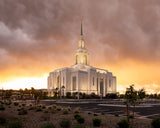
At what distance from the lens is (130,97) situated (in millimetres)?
10148

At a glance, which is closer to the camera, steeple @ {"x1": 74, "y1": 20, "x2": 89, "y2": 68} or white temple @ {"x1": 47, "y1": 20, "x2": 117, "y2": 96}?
white temple @ {"x1": 47, "y1": 20, "x2": 117, "y2": 96}

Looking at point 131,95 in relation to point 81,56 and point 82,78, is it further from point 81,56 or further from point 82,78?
point 81,56

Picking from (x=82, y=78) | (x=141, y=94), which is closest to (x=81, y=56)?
(x=82, y=78)

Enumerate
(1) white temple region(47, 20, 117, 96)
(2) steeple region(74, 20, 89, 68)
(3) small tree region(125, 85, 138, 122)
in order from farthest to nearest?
(2) steeple region(74, 20, 89, 68), (1) white temple region(47, 20, 117, 96), (3) small tree region(125, 85, 138, 122)

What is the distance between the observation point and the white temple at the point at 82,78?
7427 centimetres

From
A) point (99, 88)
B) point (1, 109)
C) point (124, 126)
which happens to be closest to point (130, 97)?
point (124, 126)

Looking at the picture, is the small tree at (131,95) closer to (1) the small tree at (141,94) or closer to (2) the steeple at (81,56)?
(1) the small tree at (141,94)

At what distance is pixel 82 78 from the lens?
244ft

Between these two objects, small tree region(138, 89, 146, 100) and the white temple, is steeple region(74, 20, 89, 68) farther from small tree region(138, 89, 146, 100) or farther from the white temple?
small tree region(138, 89, 146, 100)

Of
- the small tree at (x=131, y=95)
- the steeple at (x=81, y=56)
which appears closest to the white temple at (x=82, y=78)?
the steeple at (x=81, y=56)

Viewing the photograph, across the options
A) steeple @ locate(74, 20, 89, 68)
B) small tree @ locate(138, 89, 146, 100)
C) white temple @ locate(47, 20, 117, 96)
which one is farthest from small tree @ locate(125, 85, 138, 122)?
steeple @ locate(74, 20, 89, 68)

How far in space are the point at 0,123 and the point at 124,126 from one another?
7347mm

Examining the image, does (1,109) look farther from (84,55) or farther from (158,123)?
(84,55)

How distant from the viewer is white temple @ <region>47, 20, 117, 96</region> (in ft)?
244
